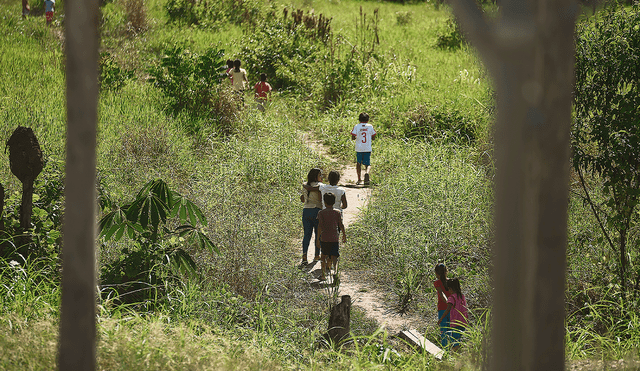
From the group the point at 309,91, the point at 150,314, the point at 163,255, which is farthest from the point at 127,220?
the point at 309,91

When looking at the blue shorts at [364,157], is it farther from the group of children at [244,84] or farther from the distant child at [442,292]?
the distant child at [442,292]

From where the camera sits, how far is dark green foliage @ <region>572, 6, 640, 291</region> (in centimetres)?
516

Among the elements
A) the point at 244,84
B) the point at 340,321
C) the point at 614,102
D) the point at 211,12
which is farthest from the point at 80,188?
the point at 211,12

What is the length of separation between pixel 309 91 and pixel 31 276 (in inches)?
428

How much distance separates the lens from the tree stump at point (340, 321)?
182 inches

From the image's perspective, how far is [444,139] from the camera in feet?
34.6

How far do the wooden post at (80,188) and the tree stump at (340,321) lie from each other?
2.33m

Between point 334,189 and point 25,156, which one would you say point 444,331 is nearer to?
point 334,189

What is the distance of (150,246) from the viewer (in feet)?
17.0

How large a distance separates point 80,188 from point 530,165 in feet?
6.09

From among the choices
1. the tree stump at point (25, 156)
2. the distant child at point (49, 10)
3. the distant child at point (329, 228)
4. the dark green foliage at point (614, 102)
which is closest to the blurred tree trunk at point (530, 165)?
the dark green foliage at point (614, 102)

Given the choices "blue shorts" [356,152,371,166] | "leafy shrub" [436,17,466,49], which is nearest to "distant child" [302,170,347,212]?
"blue shorts" [356,152,371,166]

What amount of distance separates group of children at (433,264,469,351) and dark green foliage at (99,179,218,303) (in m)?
2.02

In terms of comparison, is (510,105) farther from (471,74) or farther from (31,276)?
(471,74)
